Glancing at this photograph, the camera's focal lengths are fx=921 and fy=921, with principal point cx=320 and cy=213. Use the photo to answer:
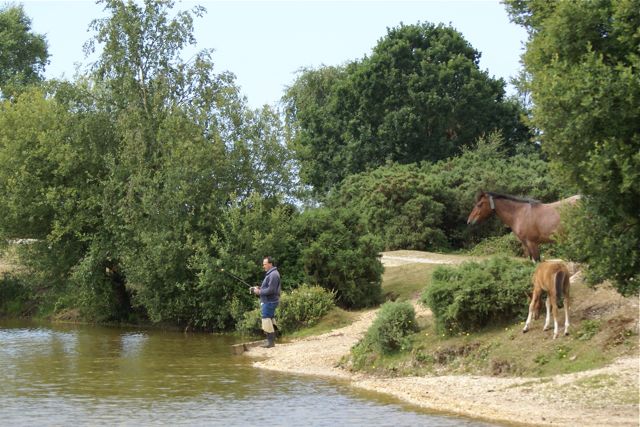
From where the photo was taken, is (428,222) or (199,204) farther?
(428,222)

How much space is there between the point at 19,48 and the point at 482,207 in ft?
167

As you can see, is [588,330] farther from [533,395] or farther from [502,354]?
[533,395]

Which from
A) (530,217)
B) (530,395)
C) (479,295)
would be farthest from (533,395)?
(530,217)

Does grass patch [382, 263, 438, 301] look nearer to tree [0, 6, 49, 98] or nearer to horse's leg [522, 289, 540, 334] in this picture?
horse's leg [522, 289, 540, 334]

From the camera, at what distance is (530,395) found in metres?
14.5

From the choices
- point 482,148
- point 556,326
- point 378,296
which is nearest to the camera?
point 556,326

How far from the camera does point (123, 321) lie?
107 ft

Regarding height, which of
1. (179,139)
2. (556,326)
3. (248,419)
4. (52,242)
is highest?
(179,139)

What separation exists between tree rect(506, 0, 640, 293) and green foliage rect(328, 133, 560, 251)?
24.1 m

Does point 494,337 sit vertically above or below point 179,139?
below

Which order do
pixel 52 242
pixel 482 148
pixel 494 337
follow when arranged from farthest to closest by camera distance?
pixel 482 148 → pixel 52 242 → pixel 494 337

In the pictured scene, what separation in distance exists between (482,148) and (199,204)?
20.6 meters

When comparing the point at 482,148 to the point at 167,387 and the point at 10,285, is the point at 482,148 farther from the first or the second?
the point at 167,387

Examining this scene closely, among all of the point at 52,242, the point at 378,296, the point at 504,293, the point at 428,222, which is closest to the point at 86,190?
the point at 52,242
